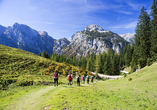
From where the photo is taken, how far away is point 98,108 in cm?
755

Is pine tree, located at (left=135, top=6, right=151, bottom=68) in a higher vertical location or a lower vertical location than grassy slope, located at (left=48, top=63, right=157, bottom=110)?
higher

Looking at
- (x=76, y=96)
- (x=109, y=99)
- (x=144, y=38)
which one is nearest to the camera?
(x=109, y=99)

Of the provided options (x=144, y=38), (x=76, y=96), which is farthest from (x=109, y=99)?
(x=144, y=38)

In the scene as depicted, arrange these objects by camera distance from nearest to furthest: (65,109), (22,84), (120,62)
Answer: (65,109), (22,84), (120,62)

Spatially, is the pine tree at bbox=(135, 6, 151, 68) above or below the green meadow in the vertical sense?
above

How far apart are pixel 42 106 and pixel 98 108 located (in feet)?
16.7

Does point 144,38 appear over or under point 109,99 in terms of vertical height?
over

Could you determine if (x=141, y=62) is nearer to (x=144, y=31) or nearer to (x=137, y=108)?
(x=144, y=31)

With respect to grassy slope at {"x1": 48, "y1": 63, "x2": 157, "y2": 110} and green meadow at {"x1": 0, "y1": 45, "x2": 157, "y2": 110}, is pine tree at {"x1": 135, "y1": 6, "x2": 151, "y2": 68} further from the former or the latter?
grassy slope at {"x1": 48, "y1": 63, "x2": 157, "y2": 110}

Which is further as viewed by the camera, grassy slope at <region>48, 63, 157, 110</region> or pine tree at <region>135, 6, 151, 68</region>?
pine tree at <region>135, 6, 151, 68</region>

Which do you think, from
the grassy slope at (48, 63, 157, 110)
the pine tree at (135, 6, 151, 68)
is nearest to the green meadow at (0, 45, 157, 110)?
the grassy slope at (48, 63, 157, 110)

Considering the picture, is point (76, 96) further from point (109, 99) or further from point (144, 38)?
point (144, 38)

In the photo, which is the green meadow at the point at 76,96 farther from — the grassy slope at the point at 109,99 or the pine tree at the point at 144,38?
the pine tree at the point at 144,38

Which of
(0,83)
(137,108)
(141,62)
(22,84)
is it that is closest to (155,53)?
(141,62)
